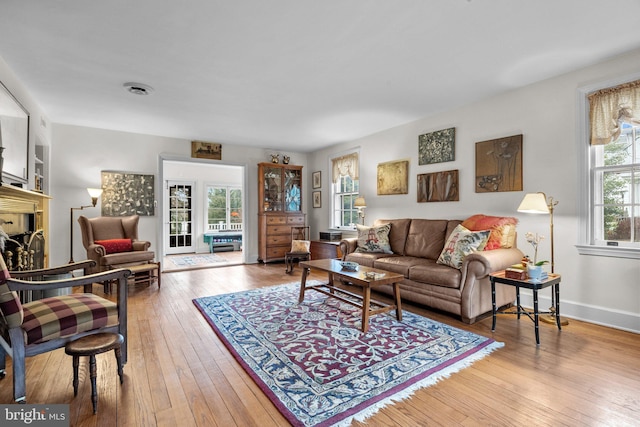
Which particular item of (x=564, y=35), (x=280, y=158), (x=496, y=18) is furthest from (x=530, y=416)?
(x=280, y=158)

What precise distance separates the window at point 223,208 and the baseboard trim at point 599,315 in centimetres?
765

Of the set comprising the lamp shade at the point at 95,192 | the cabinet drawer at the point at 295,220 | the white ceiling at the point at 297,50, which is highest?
the white ceiling at the point at 297,50

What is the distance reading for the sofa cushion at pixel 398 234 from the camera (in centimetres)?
443

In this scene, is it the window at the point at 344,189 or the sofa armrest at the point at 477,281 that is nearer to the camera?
the sofa armrest at the point at 477,281

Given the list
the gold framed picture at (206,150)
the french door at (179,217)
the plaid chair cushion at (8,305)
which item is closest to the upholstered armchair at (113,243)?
the gold framed picture at (206,150)

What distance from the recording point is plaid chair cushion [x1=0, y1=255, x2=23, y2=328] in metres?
1.54

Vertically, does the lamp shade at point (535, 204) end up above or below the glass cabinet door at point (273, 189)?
below

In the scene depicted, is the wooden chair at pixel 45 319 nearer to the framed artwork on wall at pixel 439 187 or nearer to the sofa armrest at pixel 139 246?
the sofa armrest at pixel 139 246

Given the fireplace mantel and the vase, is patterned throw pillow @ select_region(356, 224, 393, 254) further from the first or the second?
the fireplace mantel

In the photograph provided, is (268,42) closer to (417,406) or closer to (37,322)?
(37,322)

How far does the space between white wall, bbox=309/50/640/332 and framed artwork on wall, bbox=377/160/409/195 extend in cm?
49

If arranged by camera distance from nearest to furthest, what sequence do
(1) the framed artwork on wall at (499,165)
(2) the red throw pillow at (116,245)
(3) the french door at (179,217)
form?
(1) the framed artwork on wall at (499,165), (2) the red throw pillow at (116,245), (3) the french door at (179,217)

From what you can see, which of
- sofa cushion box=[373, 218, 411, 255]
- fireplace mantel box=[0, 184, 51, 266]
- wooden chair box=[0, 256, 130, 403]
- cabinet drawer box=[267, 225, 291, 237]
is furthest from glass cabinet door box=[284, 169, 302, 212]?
wooden chair box=[0, 256, 130, 403]

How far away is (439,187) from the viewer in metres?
4.39
